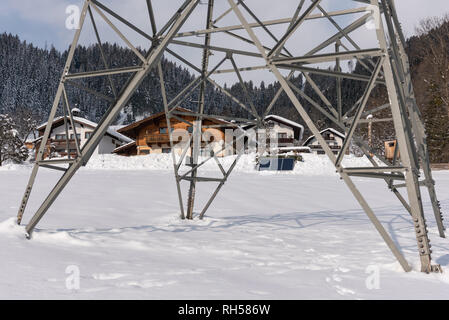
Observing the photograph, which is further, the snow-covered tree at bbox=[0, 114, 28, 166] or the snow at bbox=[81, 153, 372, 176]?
the snow-covered tree at bbox=[0, 114, 28, 166]

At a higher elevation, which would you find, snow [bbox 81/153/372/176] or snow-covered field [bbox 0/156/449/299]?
snow [bbox 81/153/372/176]

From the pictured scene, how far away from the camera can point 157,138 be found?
167ft

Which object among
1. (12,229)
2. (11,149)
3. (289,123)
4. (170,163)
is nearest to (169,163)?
(170,163)

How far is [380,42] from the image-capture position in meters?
4.52

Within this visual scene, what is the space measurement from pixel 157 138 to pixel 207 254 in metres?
46.5

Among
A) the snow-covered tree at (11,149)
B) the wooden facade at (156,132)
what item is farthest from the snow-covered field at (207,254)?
the wooden facade at (156,132)

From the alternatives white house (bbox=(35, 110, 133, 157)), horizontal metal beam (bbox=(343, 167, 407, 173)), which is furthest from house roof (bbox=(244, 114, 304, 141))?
horizontal metal beam (bbox=(343, 167, 407, 173))

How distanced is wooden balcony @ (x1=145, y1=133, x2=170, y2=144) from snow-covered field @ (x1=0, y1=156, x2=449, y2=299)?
131 feet

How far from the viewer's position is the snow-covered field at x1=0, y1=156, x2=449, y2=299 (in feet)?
12.1

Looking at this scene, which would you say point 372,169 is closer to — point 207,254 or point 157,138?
point 207,254

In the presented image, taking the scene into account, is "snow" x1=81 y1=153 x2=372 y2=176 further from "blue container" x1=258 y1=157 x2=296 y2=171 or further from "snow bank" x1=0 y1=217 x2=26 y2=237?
"snow bank" x1=0 y1=217 x2=26 y2=237

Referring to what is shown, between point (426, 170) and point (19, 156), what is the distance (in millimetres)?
46973

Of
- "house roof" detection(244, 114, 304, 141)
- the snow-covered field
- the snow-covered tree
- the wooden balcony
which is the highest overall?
"house roof" detection(244, 114, 304, 141)

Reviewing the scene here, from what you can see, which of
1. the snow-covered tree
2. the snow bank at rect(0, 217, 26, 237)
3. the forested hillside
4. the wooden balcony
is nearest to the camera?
the snow bank at rect(0, 217, 26, 237)
